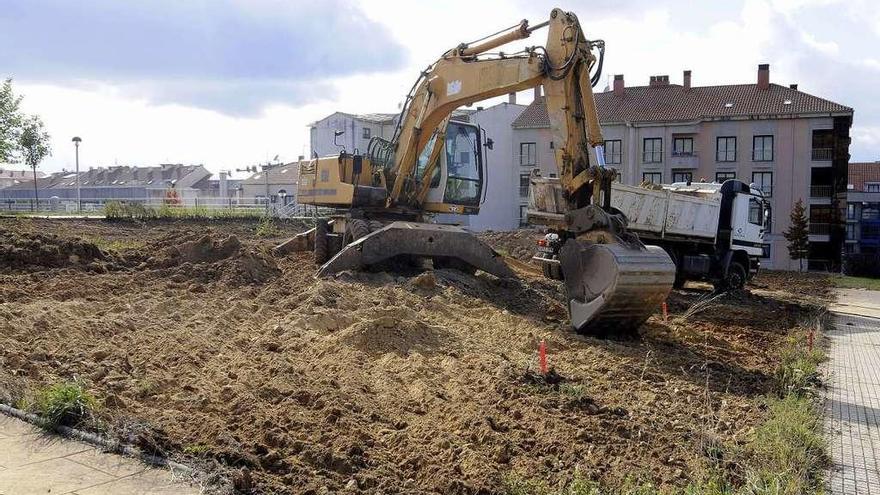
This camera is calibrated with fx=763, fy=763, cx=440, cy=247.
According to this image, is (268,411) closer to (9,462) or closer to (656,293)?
(9,462)

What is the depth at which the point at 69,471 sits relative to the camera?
4.71 m

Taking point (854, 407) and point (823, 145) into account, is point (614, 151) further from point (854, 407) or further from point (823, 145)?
point (854, 407)

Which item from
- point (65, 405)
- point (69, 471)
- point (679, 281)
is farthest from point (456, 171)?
point (69, 471)

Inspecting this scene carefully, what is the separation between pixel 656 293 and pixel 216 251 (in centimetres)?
872

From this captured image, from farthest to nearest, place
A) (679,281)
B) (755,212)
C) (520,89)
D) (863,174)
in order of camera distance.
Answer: (863,174) < (755,212) < (679,281) < (520,89)

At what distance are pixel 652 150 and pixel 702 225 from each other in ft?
108

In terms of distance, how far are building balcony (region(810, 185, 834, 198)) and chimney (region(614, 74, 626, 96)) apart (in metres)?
13.8

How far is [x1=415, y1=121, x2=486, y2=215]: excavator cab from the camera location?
15.2 metres

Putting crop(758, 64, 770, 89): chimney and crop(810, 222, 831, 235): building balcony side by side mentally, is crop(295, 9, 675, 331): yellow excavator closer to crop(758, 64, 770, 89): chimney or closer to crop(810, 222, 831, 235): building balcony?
crop(810, 222, 831, 235): building balcony

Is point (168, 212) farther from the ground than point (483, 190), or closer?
closer

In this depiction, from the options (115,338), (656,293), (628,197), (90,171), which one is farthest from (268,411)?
(90,171)

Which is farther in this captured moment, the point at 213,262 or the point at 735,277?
the point at 735,277

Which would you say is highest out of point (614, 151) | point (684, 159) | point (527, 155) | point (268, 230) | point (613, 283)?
point (614, 151)

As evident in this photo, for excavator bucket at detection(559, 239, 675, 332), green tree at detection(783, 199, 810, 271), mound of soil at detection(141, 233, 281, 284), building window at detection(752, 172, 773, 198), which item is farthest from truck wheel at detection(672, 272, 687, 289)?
building window at detection(752, 172, 773, 198)
